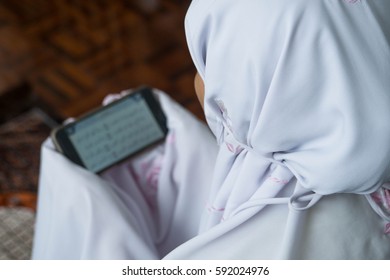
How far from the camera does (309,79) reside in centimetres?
44

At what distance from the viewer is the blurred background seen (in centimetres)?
144

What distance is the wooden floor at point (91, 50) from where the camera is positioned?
67.7 inches

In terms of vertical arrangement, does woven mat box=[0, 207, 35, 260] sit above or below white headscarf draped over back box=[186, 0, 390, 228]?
below

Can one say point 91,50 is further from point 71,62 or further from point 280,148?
point 280,148

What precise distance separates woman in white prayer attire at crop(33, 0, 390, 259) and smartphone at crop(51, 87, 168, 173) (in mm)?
26

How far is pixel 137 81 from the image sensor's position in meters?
1.73

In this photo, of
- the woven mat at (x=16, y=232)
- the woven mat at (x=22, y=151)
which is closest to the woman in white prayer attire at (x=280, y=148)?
the woven mat at (x=16, y=232)

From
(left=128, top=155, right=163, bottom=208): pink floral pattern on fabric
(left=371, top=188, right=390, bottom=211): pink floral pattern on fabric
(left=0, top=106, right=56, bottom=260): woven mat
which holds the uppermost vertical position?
(left=371, top=188, right=390, bottom=211): pink floral pattern on fabric

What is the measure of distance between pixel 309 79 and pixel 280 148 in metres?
0.07

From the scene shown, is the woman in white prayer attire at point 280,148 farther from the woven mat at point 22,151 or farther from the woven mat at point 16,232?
the woven mat at point 22,151

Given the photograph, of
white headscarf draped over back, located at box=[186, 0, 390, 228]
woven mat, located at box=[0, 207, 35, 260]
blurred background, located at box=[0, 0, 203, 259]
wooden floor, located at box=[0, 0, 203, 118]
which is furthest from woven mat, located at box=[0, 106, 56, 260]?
white headscarf draped over back, located at box=[186, 0, 390, 228]

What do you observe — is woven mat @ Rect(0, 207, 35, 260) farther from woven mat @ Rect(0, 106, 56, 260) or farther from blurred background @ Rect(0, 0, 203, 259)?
blurred background @ Rect(0, 0, 203, 259)

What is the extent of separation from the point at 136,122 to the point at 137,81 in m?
1.03

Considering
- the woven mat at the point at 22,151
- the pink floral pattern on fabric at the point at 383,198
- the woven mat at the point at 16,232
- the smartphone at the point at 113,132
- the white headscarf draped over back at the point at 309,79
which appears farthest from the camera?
the woven mat at the point at 22,151
